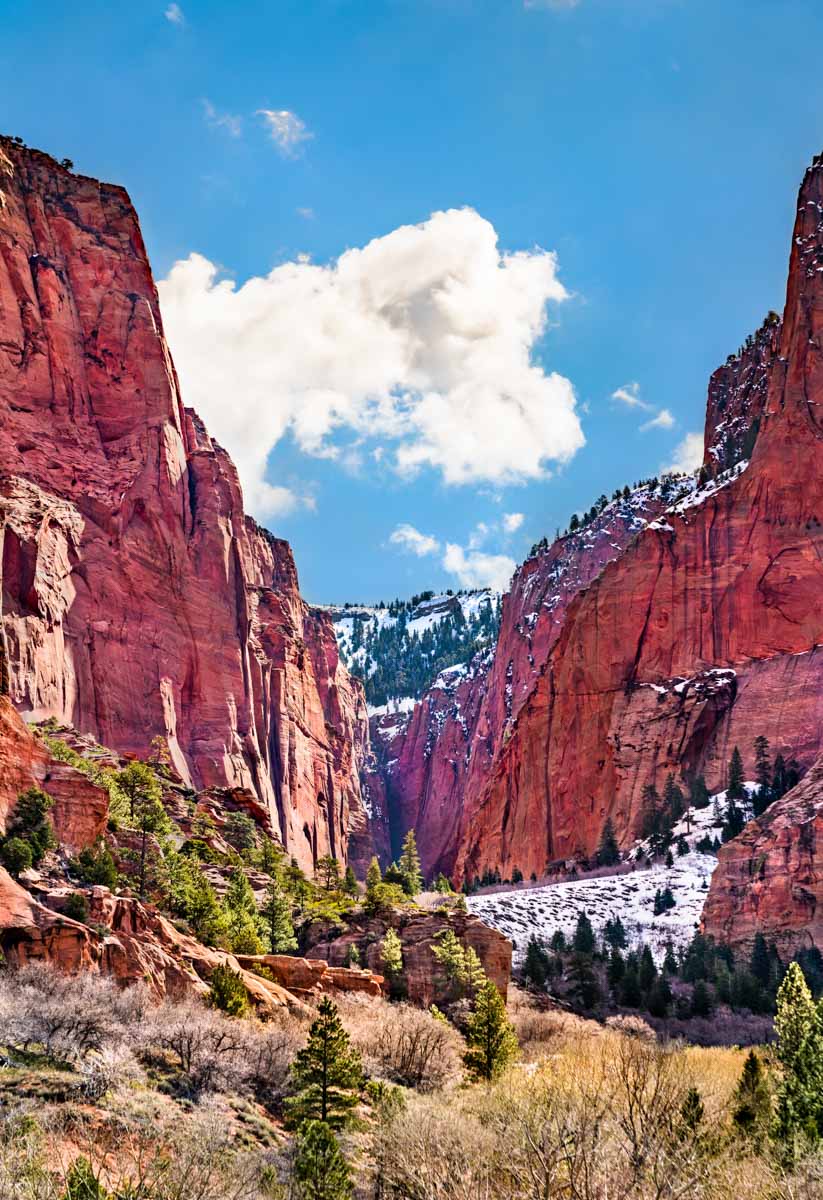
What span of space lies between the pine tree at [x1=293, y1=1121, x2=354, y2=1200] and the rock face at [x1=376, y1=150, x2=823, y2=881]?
89.4 m

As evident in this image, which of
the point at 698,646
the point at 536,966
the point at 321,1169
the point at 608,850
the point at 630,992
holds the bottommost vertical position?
the point at 321,1169

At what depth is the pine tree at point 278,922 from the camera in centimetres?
6962

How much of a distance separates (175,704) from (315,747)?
159 feet

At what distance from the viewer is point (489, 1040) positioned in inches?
2152

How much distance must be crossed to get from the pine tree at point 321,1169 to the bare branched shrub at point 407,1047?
43.9ft

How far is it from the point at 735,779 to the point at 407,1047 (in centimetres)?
7076

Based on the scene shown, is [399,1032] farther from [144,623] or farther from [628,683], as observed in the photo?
[628,683]

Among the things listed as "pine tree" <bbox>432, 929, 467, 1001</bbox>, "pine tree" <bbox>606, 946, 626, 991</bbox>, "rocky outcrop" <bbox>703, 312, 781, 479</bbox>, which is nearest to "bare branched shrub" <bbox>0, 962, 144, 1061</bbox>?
"pine tree" <bbox>432, 929, 467, 1001</bbox>

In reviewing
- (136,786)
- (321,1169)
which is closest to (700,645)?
(136,786)

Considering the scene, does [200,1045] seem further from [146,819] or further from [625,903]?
[625,903]

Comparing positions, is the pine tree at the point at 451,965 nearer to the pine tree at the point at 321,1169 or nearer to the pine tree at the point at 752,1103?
the pine tree at the point at 752,1103

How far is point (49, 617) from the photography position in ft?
332

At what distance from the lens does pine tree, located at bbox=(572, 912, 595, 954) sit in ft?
295

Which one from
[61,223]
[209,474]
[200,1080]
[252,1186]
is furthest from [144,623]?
[252,1186]
